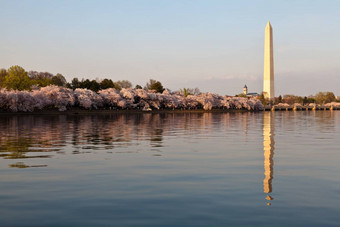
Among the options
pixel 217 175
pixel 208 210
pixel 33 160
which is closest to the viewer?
pixel 208 210

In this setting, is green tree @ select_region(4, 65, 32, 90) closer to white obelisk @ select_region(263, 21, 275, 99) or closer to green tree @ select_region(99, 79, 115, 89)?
green tree @ select_region(99, 79, 115, 89)

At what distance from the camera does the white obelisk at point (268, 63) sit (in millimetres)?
149625

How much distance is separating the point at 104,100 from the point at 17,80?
26077 millimetres

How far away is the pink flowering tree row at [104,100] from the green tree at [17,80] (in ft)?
16.2

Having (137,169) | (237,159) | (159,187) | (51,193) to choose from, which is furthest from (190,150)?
(51,193)

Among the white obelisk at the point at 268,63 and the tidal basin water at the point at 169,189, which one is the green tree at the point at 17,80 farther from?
the tidal basin water at the point at 169,189

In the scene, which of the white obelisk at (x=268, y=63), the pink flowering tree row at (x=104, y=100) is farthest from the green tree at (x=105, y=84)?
the white obelisk at (x=268, y=63)

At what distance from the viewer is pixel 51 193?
11.6 meters

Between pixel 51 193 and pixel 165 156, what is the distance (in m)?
9.26

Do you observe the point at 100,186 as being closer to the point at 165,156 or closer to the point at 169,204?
the point at 169,204

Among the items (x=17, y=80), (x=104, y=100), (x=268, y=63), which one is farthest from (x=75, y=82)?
(x=268, y=63)

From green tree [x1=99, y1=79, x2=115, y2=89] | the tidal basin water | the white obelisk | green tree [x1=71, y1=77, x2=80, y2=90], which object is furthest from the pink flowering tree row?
the tidal basin water

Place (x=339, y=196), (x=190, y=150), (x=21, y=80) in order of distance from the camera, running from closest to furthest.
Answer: (x=339, y=196) → (x=190, y=150) → (x=21, y=80)

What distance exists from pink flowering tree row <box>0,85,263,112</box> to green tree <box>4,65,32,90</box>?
4.93m
